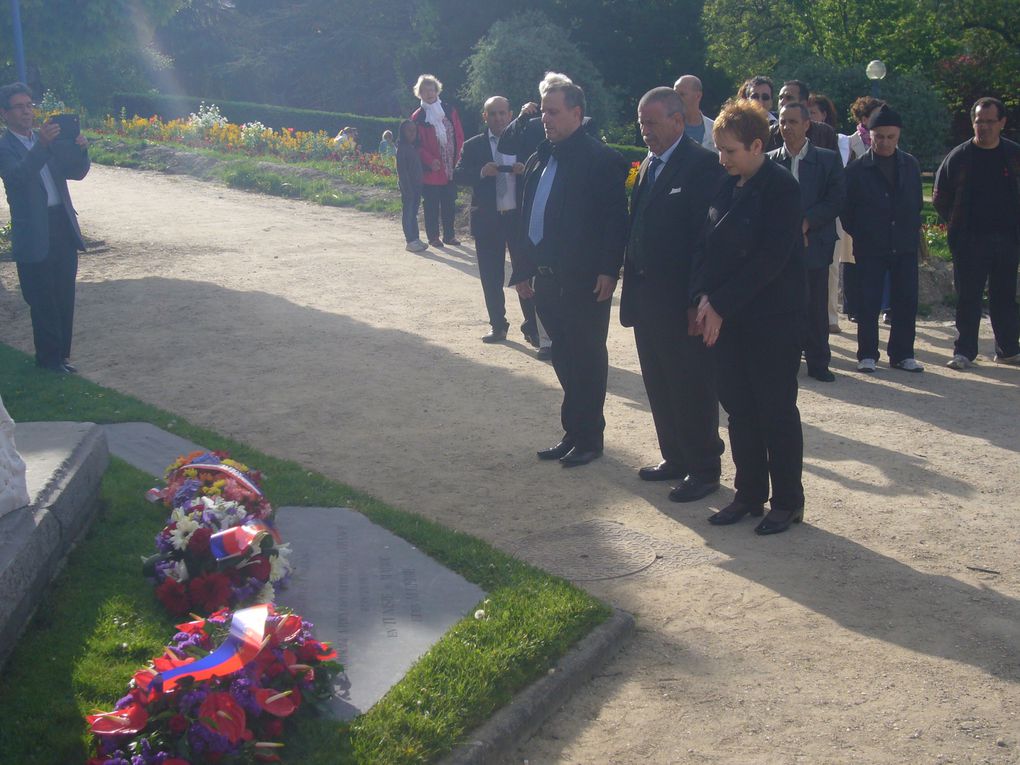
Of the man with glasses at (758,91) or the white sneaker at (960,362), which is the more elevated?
the man with glasses at (758,91)

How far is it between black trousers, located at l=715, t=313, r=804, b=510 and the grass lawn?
1.31 m

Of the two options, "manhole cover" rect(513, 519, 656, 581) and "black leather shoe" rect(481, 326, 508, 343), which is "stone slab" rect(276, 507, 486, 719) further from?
"black leather shoe" rect(481, 326, 508, 343)

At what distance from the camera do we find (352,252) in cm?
1430

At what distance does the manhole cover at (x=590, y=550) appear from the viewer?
521 centimetres

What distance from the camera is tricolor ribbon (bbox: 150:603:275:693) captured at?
3.52 m

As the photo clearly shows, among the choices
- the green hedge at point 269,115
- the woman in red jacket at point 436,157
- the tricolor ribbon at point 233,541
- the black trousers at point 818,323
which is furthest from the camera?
the green hedge at point 269,115

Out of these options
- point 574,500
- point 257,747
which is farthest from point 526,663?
point 574,500

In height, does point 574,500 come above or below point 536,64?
below

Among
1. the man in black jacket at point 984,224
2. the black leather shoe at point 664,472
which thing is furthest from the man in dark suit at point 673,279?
the man in black jacket at point 984,224

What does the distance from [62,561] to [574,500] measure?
2.62 meters

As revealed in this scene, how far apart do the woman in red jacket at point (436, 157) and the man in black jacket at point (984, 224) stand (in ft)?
23.1

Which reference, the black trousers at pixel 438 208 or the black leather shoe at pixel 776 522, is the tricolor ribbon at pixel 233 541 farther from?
the black trousers at pixel 438 208

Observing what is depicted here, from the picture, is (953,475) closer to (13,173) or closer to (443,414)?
(443,414)

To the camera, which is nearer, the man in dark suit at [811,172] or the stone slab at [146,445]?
the stone slab at [146,445]
